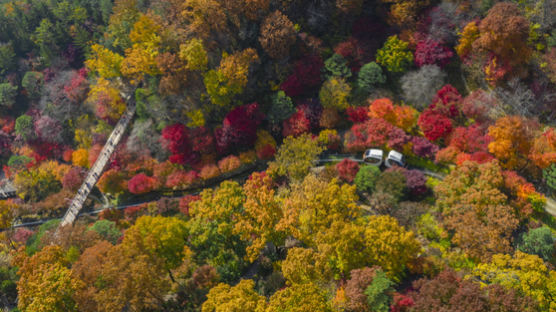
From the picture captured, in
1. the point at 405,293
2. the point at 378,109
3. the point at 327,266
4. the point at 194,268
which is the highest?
the point at 378,109

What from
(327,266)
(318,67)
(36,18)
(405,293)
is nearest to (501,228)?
(405,293)

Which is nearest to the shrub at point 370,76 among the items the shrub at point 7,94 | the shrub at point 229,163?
the shrub at point 229,163

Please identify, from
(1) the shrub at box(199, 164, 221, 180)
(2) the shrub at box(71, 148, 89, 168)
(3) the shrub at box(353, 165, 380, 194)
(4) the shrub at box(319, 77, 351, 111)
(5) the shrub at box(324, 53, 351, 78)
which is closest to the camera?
(3) the shrub at box(353, 165, 380, 194)

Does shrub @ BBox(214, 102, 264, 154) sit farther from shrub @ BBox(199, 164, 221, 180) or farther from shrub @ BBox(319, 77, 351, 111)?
shrub @ BBox(319, 77, 351, 111)

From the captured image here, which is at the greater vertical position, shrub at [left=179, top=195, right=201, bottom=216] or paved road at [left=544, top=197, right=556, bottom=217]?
paved road at [left=544, top=197, right=556, bottom=217]

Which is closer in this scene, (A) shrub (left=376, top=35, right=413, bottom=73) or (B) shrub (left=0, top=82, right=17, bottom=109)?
(A) shrub (left=376, top=35, right=413, bottom=73)

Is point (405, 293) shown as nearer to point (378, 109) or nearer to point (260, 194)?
point (260, 194)

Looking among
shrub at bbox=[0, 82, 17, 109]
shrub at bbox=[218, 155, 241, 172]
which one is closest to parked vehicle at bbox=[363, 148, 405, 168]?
shrub at bbox=[218, 155, 241, 172]
